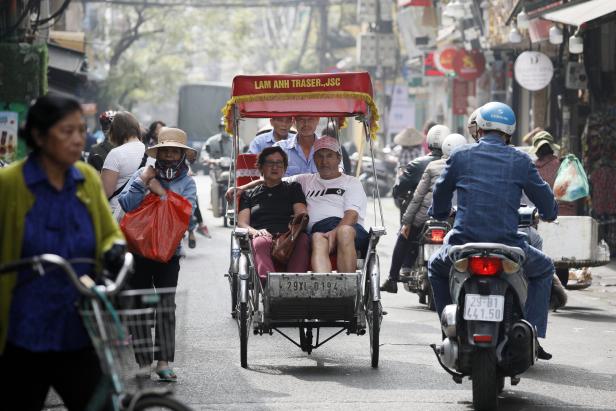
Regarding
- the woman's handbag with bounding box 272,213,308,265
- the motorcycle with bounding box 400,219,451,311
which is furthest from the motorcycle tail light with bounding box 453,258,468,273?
the motorcycle with bounding box 400,219,451,311

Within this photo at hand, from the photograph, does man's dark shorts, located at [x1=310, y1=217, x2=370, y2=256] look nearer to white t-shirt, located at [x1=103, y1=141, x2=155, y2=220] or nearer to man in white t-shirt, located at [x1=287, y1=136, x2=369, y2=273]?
man in white t-shirt, located at [x1=287, y1=136, x2=369, y2=273]

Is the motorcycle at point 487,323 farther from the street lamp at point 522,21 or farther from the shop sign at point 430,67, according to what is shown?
the shop sign at point 430,67

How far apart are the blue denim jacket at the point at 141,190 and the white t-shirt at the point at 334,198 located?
4.09 feet

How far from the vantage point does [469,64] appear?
32.5 metres

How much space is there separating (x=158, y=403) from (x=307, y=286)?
3909 millimetres

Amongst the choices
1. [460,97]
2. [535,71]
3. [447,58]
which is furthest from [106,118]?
[460,97]

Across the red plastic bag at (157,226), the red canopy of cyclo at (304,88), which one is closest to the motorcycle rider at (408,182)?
the red canopy of cyclo at (304,88)

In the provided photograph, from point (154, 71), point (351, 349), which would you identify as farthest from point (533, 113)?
point (154, 71)

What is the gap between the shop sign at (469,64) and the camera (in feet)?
106

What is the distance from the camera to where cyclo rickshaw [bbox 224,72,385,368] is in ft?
28.8

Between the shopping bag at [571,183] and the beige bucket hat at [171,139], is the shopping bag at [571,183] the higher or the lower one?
the lower one

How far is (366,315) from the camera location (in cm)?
920

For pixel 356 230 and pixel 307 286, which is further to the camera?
pixel 356 230

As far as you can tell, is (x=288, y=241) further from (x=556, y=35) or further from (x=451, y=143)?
(x=556, y=35)
